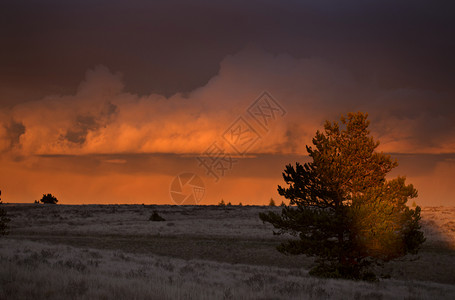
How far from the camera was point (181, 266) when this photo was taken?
21.2 m

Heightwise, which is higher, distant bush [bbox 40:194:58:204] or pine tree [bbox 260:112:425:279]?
distant bush [bbox 40:194:58:204]

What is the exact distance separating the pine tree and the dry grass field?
4.46ft

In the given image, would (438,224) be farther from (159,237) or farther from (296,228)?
(296,228)

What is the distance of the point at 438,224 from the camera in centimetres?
5072

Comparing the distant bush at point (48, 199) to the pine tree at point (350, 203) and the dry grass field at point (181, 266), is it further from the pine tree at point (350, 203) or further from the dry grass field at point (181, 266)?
the pine tree at point (350, 203)

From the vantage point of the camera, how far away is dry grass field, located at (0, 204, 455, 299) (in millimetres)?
10789

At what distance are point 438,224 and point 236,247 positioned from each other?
3125 cm

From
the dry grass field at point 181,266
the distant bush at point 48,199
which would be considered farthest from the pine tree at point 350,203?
the distant bush at point 48,199

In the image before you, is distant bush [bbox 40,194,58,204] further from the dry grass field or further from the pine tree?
the pine tree

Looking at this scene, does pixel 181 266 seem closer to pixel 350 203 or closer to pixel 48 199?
pixel 350 203

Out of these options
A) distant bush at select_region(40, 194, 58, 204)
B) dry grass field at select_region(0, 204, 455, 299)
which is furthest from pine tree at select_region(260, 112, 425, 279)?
distant bush at select_region(40, 194, 58, 204)

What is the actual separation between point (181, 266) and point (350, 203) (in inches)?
380

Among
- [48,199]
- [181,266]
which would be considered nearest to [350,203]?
[181,266]

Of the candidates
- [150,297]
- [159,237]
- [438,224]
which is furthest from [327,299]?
[438,224]
